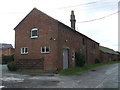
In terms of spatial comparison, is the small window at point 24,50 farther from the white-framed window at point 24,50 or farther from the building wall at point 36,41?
the building wall at point 36,41

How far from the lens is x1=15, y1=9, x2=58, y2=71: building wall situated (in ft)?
76.3

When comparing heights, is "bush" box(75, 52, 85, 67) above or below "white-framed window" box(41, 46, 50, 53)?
below

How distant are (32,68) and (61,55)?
355cm

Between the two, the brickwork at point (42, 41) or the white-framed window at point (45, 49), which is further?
the white-framed window at point (45, 49)

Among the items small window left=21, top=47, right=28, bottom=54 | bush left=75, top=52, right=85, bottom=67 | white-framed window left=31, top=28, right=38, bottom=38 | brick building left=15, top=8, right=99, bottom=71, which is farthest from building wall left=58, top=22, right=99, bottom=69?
small window left=21, top=47, right=28, bottom=54

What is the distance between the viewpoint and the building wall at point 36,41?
2327 centimetres

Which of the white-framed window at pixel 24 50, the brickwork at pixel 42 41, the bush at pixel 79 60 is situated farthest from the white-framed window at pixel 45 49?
the bush at pixel 79 60

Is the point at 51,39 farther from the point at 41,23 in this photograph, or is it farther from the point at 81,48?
the point at 81,48

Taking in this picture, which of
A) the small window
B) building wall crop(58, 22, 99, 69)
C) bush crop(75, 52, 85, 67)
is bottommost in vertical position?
bush crop(75, 52, 85, 67)

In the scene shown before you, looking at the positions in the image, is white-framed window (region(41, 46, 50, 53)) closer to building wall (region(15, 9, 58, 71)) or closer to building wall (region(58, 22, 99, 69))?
building wall (region(15, 9, 58, 71))

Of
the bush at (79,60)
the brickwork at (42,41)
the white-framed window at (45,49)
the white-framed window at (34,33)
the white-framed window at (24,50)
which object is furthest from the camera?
the bush at (79,60)

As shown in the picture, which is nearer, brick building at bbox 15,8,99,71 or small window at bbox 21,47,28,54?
brick building at bbox 15,8,99,71

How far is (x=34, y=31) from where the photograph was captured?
82.0 feet

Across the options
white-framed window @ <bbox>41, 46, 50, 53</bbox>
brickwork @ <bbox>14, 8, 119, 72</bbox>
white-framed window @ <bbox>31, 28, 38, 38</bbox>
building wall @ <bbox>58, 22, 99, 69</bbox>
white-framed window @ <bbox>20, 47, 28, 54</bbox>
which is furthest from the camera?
white-framed window @ <bbox>20, 47, 28, 54</bbox>
